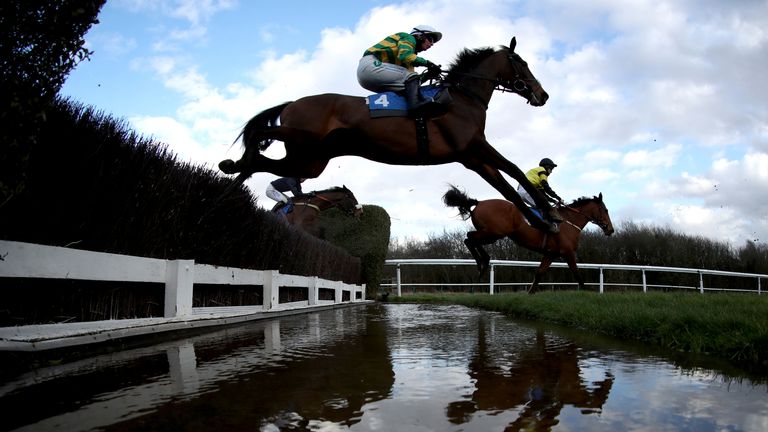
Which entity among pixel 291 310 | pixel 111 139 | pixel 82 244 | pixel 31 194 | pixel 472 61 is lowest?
pixel 291 310

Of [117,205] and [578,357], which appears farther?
[117,205]

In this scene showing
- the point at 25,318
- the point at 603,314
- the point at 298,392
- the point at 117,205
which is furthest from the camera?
the point at 603,314

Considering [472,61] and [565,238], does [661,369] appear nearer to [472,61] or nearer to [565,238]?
[472,61]

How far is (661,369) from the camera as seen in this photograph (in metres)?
2.75

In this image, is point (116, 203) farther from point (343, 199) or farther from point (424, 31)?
point (343, 199)

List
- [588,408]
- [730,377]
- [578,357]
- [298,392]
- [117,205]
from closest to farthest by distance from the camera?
[588,408], [298,392], [730,377], [578,357], [117,205]

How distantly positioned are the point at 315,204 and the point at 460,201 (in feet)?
12.4

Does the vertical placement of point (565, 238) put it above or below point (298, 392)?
above

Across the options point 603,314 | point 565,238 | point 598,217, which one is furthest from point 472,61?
point 598,217

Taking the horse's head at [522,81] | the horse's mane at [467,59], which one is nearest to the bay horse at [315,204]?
the horse's mane at [467,59]

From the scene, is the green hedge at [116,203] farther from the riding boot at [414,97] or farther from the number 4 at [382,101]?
the riding boot at [414,97]

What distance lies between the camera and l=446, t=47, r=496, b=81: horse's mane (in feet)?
20.1

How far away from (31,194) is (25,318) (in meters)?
0.82

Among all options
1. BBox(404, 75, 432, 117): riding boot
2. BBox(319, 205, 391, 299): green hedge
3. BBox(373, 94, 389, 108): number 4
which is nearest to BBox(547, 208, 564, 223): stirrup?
BBox(404, 75, 432, 117): riding boot
